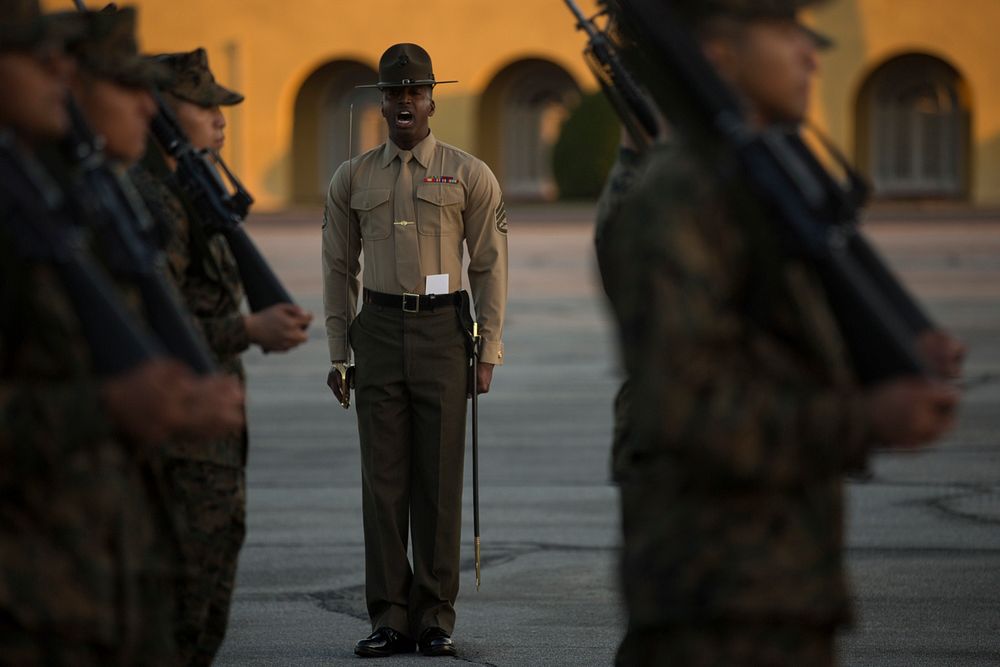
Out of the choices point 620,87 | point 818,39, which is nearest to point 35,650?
point 818,39

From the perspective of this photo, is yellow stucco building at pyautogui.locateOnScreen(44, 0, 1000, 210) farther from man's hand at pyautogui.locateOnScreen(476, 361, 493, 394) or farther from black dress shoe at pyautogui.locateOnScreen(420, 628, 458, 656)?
black dress shoe at pyautogui.locateOnScreen(420, 628, 458, 656)

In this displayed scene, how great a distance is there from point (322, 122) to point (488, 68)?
5.41 m

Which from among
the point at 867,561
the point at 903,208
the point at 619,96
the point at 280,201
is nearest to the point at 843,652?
the point at 867,561

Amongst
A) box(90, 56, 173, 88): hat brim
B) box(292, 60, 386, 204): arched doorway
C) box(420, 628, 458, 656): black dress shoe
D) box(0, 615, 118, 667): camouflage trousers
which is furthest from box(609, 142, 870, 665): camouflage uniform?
box(292, 60, 386, 204): arched doorway

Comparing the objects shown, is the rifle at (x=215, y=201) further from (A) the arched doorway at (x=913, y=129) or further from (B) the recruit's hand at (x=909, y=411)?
(A) the arched doorway at (x=913, y=129)

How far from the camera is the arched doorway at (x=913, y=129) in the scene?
44906 mm

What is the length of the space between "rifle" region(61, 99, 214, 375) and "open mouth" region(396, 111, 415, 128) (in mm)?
3555

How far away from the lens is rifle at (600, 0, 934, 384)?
10.5 feet

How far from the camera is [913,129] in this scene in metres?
45.2

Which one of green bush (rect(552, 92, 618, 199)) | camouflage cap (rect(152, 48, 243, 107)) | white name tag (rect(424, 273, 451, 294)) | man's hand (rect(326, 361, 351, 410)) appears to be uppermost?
green bush (rect(552, 92, 618, 199))

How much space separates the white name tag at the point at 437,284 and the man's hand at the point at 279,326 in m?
2.12

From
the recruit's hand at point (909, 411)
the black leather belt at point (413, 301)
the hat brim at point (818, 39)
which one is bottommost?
the recruit's hand at point (909, 411)

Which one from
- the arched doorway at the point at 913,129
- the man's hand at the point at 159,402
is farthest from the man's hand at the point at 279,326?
the arched doorway at the point at 913,129

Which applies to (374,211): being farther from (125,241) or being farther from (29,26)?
(29,26)
